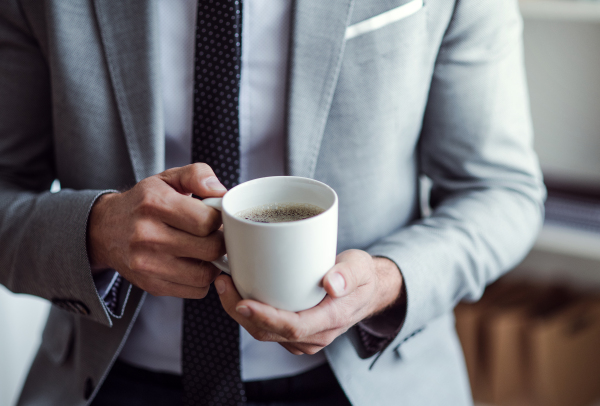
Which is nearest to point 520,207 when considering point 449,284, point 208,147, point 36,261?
point 449,284

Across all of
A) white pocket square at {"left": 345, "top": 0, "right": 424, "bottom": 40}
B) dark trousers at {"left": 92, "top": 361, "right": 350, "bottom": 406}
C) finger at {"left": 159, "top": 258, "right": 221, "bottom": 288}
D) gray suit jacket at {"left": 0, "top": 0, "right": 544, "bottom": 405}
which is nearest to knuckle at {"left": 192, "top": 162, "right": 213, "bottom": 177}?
finger at {"left": 159, "top": 258, "right": 221, "bottom": 288}

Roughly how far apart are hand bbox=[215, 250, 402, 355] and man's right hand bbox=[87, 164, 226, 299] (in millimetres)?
42

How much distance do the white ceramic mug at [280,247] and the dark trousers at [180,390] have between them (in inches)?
14.5

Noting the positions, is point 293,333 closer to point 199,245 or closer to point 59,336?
point 199,245

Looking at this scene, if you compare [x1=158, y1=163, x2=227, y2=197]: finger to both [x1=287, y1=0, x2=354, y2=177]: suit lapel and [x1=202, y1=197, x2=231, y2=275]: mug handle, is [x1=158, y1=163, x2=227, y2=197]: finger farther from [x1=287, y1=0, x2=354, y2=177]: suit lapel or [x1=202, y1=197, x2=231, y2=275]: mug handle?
[x1=287, y1=0, x2=354, y2=177]: suit lapel

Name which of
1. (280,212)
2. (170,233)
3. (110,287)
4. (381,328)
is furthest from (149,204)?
(381,328)

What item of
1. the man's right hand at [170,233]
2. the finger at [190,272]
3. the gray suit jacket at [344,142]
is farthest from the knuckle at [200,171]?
the gray suit jacket at [344,142]

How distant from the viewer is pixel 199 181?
0.53 meters

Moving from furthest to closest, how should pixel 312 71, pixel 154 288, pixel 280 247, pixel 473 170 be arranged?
pixel 473 170
pixel 312 71
pixel 154 288
pixel 280 247

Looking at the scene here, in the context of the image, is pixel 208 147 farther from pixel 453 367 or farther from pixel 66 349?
pixel 453 367

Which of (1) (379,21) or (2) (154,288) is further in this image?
(1) (379,21)

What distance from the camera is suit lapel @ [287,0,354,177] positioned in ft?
2.33

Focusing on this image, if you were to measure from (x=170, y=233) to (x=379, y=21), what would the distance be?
44 centimetres

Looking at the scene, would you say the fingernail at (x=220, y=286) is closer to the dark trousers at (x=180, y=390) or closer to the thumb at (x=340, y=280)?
the thumb at (x=340, y=280)
